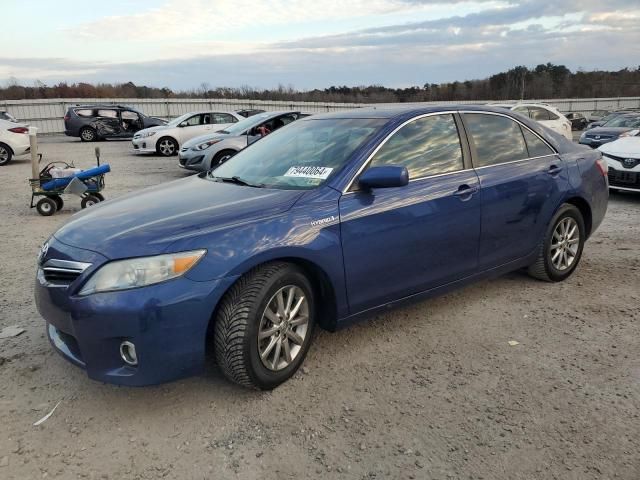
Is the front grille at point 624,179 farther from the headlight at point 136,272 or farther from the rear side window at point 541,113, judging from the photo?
the headlight at point 136,272

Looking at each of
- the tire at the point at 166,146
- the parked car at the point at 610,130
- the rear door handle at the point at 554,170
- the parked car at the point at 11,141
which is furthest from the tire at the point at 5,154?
the parked car at the point at 610,130

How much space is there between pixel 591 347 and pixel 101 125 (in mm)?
23860

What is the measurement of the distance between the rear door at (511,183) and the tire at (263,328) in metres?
1.69

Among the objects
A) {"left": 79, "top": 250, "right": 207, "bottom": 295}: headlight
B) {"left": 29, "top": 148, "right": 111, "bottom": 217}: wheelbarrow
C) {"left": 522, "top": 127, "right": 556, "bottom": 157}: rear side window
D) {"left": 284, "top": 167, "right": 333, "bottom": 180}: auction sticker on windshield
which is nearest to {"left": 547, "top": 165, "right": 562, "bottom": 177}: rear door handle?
{"left": 522, "top": 127, "right": 556, "bottom": 157}: rear side window

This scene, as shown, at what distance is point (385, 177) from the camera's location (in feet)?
11.0

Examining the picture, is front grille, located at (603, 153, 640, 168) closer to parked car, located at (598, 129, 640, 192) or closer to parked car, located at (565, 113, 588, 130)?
parked car, located at (598, 129, 640, 192)

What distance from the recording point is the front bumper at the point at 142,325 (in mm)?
2689

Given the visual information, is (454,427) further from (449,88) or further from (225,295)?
(449,88)

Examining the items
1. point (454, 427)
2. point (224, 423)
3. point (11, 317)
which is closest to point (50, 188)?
point (11, 317)

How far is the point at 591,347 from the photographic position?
3725 mm

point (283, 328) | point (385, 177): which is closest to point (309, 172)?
point (385, 177)

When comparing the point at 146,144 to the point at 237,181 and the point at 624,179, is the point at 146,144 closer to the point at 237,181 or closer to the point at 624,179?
the point at 624,179

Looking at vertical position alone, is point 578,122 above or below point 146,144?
below

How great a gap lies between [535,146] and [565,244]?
978mm
